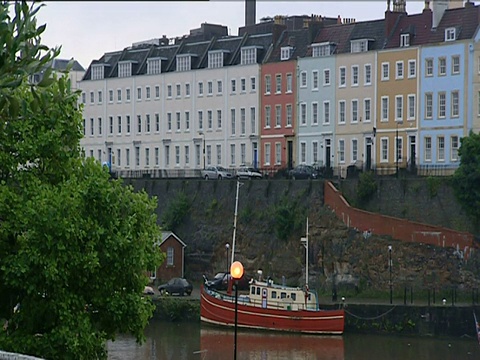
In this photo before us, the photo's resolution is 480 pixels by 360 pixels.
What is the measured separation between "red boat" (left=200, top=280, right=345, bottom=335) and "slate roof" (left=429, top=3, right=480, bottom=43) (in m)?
17.2

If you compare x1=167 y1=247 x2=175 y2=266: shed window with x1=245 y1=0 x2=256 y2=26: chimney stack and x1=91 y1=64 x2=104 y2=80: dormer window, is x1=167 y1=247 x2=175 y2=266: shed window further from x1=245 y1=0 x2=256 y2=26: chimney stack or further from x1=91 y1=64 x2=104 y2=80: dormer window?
x1=91 y1=64 x2=104 y2=80: dormer window

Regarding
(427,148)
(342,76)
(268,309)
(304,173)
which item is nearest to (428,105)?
(427,148)

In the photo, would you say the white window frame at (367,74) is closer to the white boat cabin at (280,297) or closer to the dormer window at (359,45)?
the dormer window at (359,45)

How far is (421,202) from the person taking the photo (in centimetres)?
6038

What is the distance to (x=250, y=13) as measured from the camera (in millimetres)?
84000

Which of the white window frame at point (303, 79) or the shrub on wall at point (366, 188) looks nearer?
the shrub on wall at point (366, 188)

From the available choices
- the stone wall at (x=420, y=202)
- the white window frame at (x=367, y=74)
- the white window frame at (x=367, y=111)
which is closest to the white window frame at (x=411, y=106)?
the white window frame at (x=367, y=111)

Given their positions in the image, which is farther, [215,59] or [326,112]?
[215,59]

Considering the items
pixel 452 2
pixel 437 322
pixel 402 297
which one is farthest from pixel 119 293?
pixel 452 2

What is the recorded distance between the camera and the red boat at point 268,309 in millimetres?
55531

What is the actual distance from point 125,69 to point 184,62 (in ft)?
21.8

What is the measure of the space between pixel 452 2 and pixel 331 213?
586 inches

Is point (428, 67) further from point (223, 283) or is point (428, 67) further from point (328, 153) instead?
point (223, 283)

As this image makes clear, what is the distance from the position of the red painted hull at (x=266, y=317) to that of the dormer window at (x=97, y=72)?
35.2 meters
